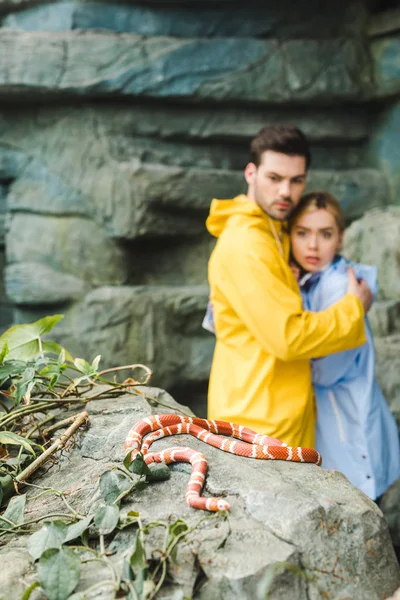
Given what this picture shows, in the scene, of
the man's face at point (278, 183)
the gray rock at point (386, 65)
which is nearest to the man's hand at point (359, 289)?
the man's face at point (278, 183)

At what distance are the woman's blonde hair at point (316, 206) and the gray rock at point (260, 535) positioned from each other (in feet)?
5.06

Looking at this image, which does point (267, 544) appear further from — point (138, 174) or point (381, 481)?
point (138, 174)

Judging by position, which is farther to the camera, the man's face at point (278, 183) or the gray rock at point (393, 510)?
the gray rock at point (393, 510)

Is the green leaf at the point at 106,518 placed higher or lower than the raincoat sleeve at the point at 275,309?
lower

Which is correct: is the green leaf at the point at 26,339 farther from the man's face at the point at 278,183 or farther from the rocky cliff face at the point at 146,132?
the rocky cliff face at the point at 146,132

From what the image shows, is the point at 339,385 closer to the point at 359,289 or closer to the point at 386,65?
the point at 359,289

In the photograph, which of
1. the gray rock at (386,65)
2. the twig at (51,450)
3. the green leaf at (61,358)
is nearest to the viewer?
the twig at (51,450)

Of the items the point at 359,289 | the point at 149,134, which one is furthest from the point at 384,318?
the point at 149,134

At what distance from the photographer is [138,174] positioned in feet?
17.6

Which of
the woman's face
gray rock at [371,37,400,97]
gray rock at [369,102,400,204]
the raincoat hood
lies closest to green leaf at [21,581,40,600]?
the raincoat hood

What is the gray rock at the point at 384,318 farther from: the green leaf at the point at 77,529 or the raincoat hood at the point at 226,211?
the green leaf at the point at 77,529

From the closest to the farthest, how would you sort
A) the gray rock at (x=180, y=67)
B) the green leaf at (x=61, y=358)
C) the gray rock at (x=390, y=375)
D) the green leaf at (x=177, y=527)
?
the green leaf at (x=177, y=527) → the green leaf at (x=61, y=358) → the gray rock at (x=390, y=375) → the gray rock at (x=180, y=67)

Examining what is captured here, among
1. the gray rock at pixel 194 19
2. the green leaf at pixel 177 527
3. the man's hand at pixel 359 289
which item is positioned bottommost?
the green leaf at pixel 177 527

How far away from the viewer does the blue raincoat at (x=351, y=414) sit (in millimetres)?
3008
